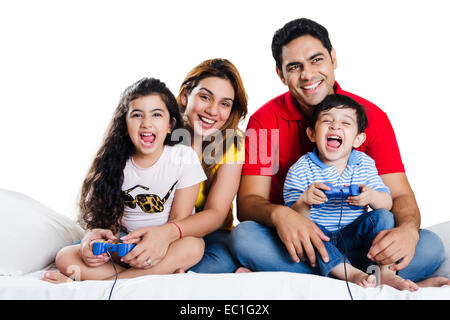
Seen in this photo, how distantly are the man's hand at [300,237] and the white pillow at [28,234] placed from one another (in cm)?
85

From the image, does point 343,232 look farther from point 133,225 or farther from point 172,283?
point 133,225

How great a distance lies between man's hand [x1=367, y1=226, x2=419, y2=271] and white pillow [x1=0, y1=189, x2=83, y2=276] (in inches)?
43.9

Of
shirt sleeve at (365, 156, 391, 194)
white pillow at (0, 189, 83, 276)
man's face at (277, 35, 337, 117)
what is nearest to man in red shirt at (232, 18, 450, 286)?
man's face at (277, 35, 337, 117)

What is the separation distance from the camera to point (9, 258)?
1479 millimetres

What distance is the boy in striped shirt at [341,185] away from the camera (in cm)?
142

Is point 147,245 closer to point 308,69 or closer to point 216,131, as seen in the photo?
point 216,131

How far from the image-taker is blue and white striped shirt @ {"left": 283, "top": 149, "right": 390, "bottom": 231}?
1540 mm

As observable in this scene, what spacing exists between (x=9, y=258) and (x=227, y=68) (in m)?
1.06

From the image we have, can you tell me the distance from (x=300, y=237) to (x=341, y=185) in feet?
0.80

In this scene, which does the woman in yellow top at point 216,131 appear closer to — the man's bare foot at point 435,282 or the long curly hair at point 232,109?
the long curly hair at point 232,109

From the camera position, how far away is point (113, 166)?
1640 millimetres

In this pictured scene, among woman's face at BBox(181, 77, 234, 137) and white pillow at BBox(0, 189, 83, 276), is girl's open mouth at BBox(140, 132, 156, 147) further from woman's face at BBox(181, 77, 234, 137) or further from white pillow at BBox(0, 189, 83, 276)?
white pillow at BBox(0, 189, 83, 276)

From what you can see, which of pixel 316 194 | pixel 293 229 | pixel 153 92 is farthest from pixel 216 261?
pixel 153 92
